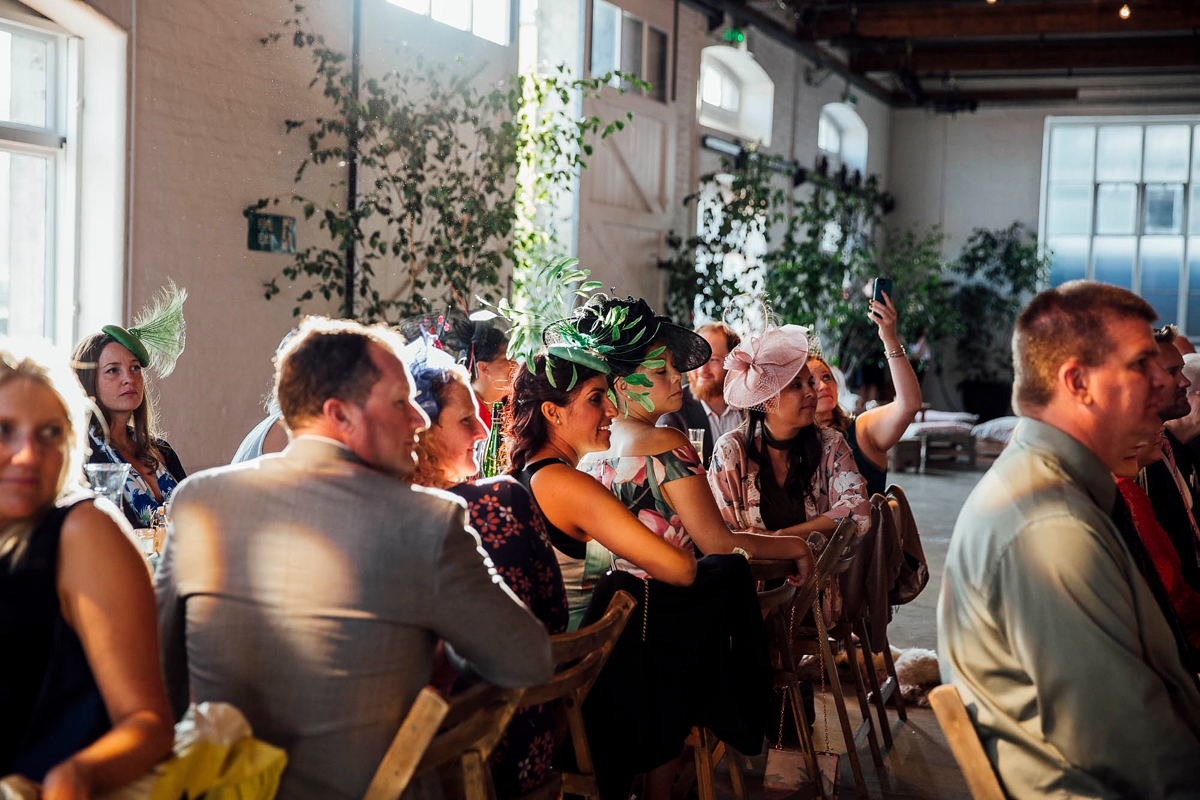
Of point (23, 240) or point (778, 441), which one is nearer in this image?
point (778, 441)

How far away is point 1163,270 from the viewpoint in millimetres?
15633

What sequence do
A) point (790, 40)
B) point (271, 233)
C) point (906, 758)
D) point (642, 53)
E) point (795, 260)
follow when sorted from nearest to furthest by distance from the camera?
1. point (906, 758)
2. point (271, 233)
3. point (642, 53)
4. point (795, 260)
5. point (790, 40)

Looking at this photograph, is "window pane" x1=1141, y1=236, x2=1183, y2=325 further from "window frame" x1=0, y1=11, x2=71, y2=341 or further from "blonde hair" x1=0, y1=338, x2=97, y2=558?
"blonde hair" x1=0, y1=338, x2=97, y2=558

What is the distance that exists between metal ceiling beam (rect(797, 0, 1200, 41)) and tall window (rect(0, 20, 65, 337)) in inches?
339

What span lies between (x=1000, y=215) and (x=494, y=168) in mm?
10581

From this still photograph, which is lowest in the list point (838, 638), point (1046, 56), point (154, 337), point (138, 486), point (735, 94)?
point (838, 638)

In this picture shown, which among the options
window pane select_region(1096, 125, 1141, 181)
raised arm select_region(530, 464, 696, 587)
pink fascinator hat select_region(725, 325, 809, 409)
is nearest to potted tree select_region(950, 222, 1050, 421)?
window pane select_region(1096, 125, 1141, 181)

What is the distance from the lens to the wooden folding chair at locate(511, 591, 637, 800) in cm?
200

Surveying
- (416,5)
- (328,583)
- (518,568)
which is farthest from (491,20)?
(328,583)

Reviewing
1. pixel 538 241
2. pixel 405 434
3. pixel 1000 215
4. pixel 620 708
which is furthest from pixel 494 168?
pixel 1000 215

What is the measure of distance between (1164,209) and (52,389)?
646 inches

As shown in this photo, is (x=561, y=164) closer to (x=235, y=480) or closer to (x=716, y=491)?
(x=716, y=491)

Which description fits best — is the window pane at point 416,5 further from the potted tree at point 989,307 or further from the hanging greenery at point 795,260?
the potted tree at point 989,307

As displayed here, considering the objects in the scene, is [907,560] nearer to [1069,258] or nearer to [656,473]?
[656,473]
